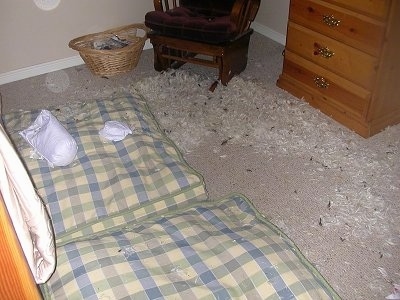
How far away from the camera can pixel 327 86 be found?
8.43 feet

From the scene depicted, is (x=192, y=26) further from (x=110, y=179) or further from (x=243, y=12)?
(x=110, y=179)

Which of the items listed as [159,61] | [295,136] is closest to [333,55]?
[295,136]

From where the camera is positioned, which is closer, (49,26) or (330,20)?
(330,20)

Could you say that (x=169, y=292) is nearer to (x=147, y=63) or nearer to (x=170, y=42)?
(x=170, y=42)

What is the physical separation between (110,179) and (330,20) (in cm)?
147

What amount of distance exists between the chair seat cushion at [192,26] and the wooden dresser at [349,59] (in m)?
0.41

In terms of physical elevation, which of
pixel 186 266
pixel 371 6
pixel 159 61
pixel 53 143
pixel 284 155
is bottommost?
pixel 284 155

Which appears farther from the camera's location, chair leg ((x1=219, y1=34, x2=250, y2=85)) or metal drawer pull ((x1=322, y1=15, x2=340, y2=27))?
chair leg ((x1=219, y1=34, x2=250, y2=85))

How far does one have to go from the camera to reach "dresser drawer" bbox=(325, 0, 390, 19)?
2072 millimetres

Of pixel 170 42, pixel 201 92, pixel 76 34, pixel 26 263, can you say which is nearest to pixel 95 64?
pixel 76 34

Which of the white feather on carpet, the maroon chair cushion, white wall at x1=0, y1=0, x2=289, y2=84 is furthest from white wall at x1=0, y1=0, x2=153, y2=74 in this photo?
the white feather on carpet

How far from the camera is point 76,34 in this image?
10.6 ft

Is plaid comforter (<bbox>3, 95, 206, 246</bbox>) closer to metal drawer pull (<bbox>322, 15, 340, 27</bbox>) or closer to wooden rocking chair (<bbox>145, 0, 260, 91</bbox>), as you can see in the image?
wooden rocking chair (<bbox>145, 0, 260, 91</bbox>)

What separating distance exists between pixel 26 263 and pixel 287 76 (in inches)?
86.6
